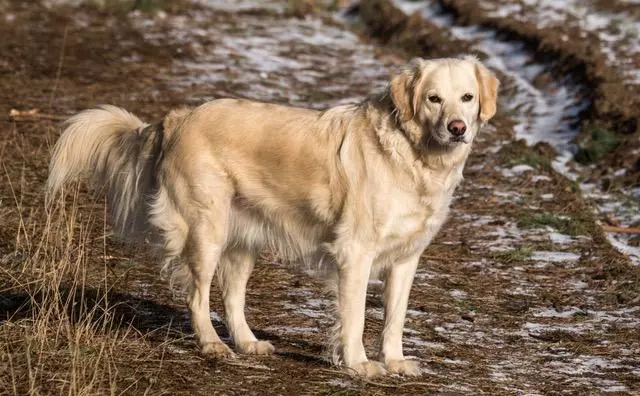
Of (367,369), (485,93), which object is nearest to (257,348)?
(367,369)

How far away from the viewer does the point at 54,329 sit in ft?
17.7

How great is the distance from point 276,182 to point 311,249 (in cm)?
42

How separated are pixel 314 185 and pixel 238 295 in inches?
32.5

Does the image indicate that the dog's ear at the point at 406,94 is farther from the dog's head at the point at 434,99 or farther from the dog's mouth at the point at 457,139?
the dog's mouth at the point at 457,139

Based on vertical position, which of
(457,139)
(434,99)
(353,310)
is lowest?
(353,310)

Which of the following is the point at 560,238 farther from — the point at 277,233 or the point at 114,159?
the point at 114,159

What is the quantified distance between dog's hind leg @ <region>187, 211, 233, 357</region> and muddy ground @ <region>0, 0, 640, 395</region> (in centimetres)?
18

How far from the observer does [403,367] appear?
18.4 ft

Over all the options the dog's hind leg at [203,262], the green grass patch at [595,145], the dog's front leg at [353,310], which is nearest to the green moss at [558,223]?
the green grass patch at [595,145]

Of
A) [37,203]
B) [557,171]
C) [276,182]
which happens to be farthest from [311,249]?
[557,171]

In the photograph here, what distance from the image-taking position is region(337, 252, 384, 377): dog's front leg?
18.1 ft

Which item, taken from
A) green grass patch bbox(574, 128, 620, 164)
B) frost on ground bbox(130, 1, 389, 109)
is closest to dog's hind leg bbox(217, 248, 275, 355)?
green grass patch bbox(574, 128, 620, 164)

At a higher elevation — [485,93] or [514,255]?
[485,93]

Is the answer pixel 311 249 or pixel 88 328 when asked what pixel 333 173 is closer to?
pixel 311 249
